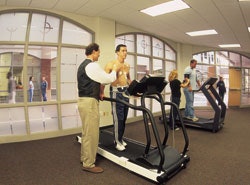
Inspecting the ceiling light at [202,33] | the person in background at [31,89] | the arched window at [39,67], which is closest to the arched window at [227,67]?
the ceiling light at [202,33]

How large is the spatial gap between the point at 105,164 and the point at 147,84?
4.40 feet

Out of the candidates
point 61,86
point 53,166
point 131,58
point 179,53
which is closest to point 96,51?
point 53,166

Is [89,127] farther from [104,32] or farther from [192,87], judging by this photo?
[192,87]

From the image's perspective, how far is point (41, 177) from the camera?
93.2 inches

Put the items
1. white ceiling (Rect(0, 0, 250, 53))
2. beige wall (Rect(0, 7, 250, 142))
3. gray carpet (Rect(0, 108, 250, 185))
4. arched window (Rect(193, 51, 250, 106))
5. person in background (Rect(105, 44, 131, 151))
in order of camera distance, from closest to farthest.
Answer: gray carpet (Rect(0, 108, 250, 185))
person in background (Rect(105, 44, 131, 151))
white ceiling (Rect(0, 0, 250, 53))
beige wall (Rect(0, 7, 250, 142))
arched window (Rect(193, 51, 250, 106))

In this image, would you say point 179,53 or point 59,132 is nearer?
point 59,132

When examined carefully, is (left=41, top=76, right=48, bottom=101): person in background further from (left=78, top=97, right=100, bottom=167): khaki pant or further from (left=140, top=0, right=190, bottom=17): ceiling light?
(left=140, top=0, right=190, bottom=17): ceiling light

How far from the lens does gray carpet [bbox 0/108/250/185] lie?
227 cm

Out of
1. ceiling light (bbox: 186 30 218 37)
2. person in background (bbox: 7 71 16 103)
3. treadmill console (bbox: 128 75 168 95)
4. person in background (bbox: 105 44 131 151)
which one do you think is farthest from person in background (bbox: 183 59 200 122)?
person in background (bbox: 7 71 16 103)

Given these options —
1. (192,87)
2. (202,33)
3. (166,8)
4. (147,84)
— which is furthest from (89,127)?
(202,33)

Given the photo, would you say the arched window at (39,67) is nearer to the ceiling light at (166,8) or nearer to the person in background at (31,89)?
the person in background at (31,89)

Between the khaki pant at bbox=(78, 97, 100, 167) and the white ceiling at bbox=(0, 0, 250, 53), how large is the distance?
2.27 metres

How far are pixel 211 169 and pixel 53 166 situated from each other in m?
2.22

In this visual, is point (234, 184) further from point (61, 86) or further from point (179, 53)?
point (179, 53)
